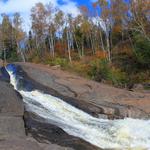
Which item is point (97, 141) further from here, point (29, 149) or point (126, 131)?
point (29, 149)

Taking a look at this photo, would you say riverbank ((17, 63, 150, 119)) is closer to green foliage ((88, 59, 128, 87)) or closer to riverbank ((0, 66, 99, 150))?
riverbank ((0, 66, 99, 150))

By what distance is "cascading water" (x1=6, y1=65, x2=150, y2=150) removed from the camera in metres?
21.0

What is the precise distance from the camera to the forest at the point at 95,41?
49.4 metres

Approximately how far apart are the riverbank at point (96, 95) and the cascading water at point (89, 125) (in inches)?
64.0

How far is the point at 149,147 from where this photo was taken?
20453 mm

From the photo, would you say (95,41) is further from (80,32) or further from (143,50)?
(143,50)

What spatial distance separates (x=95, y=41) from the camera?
84.6m

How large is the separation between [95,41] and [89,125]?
61571 millimetres

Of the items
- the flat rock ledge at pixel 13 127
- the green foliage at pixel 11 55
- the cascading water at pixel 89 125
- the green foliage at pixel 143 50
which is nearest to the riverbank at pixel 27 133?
the flat rock ledge at pixel 13 127

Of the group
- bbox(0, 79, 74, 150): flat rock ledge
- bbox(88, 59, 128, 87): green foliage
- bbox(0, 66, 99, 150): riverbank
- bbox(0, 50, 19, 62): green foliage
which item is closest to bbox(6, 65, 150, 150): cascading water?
bbox(0, 66, 99, 150): riverbank

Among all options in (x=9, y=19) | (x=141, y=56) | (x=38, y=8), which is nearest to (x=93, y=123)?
(x=141, y=56)

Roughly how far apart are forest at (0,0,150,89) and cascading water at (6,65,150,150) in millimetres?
16231

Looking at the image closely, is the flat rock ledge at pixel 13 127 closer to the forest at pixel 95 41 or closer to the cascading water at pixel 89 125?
the cascading water at pixel 89 125

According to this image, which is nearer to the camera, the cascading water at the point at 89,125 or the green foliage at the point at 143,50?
the cascading water at the point at 89,125
